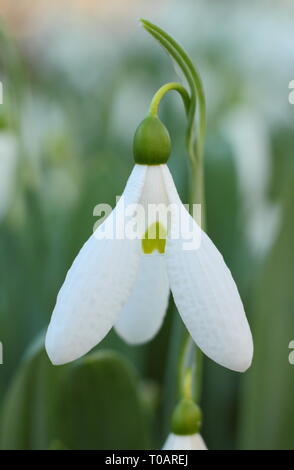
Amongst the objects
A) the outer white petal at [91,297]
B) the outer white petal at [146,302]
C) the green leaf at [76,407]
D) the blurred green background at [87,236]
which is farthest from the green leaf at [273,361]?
the outer white petal at [91,297]

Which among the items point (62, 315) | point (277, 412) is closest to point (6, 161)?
point (277, 412)

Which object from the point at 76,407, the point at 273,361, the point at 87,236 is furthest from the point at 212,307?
the point at 87,236

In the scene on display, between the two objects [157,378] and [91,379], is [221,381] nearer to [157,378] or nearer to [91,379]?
[157,378]

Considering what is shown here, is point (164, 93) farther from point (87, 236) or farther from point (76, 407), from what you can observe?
point (87, 236)

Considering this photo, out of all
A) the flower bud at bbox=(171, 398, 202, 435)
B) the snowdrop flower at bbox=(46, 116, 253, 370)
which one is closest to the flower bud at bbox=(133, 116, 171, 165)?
the snowdrop flower at bbox=(46, 116, 253, 370)

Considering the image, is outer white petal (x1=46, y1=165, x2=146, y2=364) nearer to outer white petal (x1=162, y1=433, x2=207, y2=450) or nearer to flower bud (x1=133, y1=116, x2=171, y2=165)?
flower bud (x1=133, y1=116, x2=171, y2=165)

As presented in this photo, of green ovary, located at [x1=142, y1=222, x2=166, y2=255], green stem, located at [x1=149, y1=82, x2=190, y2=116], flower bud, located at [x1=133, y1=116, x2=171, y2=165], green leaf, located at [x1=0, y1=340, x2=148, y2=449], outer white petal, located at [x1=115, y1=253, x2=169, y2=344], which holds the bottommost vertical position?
green leaf, located at [x1=0, y1=340, x2=148, y2=449]
